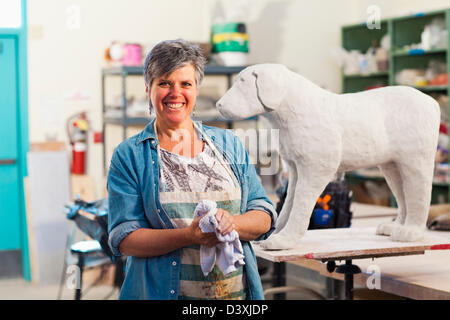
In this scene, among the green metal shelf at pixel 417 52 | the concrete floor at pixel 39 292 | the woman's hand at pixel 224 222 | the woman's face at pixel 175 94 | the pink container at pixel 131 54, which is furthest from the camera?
the green metal shelf at pixel 417 52

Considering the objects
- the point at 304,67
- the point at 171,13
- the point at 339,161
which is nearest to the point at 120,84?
the point at 171,13

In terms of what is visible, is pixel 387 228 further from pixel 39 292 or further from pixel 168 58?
pixel 39 292

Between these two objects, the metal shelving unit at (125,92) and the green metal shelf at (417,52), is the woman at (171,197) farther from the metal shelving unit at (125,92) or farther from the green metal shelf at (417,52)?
the green metal shelf at (417,52)

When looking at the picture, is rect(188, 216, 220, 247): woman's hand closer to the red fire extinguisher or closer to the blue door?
the red fire extinguisher

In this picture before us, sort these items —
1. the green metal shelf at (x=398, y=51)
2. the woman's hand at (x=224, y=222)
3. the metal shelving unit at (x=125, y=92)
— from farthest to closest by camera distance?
the green metal shelf at (x=398, y=51) → the metal shelving unit at (x=125, y=92) → the woman's hand at (x=224, y=222)

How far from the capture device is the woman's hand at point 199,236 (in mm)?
1323

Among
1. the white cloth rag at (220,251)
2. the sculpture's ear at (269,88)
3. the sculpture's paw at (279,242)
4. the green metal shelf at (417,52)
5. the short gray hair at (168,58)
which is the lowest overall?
the sculpture's paw at (279,242)

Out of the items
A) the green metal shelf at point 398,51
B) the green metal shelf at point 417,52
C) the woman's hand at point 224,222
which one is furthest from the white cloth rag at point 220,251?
the green metal shelf at point 417,52

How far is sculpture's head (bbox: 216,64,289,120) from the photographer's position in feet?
5.49

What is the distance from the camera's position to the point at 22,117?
190 inches

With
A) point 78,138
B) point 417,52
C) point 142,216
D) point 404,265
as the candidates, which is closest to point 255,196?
point 142,216

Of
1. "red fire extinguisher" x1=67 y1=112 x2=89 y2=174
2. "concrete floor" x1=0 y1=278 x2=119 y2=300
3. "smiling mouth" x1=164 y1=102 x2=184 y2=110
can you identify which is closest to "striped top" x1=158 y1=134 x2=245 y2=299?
"smiling mouth" x1=164 y1=102 x2=184 y2=110

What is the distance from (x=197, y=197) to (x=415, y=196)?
0.71 metres

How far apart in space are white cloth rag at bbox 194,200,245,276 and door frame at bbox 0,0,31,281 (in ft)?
12.4
